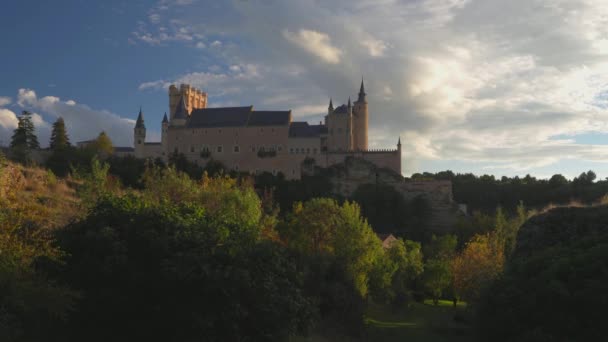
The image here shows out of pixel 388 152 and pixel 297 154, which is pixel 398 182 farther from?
pixel 297 154

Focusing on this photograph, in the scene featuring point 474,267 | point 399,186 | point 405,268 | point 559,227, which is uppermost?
point 399,186

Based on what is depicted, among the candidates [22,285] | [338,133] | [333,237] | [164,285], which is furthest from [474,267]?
[338,133]

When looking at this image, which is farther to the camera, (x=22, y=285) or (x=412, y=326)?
(x=412, y=326)

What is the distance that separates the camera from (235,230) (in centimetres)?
1864

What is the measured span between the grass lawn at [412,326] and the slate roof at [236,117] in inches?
1520

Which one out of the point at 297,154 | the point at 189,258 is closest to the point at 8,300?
the point at 189,258

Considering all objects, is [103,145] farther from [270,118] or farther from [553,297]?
[553,297]

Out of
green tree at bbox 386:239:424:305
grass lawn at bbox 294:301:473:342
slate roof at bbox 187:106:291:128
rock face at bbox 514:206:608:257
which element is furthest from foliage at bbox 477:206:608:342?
slate roof at bbox 187:106:291:128

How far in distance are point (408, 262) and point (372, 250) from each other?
39.3 feet

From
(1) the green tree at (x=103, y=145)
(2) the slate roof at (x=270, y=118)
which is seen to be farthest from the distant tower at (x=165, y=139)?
(2) the slate roof at (x=270, y=118)

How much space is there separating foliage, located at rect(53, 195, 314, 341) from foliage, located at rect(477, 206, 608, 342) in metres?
6.41

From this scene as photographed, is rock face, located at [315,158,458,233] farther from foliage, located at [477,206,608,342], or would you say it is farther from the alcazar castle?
foliage, located at [477,206,608,342]

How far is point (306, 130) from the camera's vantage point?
71.0m

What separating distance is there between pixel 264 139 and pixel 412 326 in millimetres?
44480
